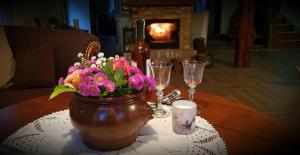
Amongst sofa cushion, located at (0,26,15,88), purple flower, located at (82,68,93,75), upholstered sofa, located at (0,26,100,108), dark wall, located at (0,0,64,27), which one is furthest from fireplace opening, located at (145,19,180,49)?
purple flower, located at (82,68,93,75)

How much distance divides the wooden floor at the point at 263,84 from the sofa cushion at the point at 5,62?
1938 mm

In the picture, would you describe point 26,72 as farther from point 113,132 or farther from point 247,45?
point 247,45

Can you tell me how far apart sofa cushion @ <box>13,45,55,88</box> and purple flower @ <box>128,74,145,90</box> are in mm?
1136

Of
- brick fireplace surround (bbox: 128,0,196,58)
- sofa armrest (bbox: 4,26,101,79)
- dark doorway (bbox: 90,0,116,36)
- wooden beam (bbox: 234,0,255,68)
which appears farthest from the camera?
dark doorway (bbox: 90,0,116,36)

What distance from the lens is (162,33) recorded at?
4.32 metres

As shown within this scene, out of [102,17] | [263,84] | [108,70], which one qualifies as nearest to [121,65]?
[108,70]

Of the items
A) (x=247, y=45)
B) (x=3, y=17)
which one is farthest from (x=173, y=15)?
(x=3, y=17)

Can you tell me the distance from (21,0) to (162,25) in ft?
9.01

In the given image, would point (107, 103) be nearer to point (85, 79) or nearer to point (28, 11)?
point (85, 79)

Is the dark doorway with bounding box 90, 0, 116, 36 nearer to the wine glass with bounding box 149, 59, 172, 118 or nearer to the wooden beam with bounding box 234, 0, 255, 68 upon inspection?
the wooden beam with bounding box 234, 0, 255, 68

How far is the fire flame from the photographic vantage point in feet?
14.0

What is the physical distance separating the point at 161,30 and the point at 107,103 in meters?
3.74

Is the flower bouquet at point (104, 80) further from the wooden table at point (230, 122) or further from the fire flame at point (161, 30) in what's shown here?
the fire flame at point (161, 30)

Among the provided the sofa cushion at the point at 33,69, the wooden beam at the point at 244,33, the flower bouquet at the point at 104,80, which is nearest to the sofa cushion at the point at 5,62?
the sofa cushion at the point at 33,69
